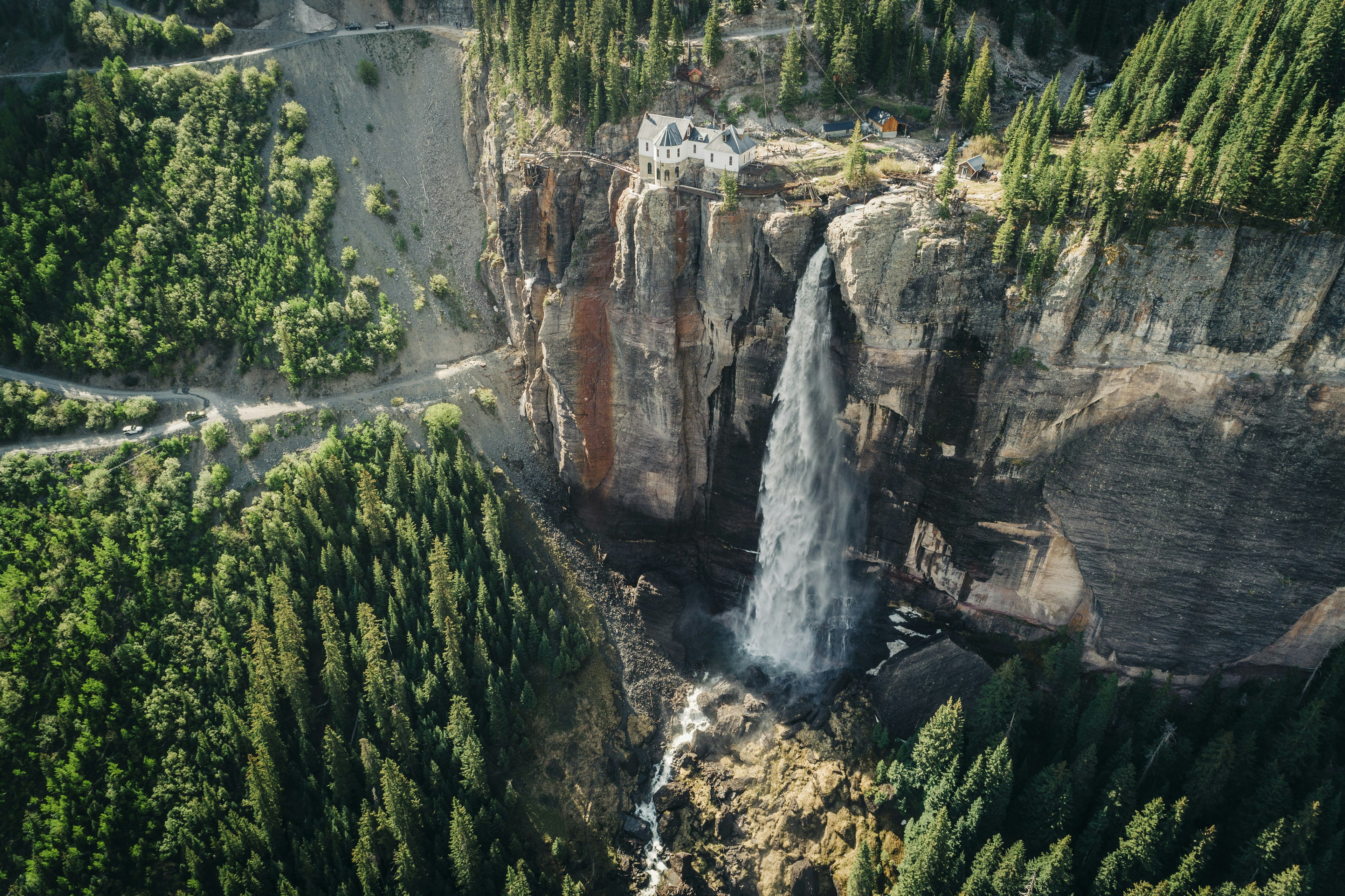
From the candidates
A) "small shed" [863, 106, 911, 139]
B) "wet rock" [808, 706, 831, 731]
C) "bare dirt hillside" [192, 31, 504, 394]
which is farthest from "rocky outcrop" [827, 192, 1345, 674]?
"bare dirt hillside" [192, 31, 504, 394]

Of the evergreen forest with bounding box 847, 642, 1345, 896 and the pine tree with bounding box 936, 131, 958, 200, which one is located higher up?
the pine tree with bounding box 936, 131, 958, 200

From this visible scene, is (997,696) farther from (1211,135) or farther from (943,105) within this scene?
(943,105)

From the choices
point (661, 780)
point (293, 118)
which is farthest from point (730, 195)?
point (293, 118)

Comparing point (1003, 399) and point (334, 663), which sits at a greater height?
point (1003, 399)

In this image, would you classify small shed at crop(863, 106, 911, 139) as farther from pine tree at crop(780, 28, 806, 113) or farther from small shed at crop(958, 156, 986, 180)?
small shed at crop(958, 156, 986, 180)

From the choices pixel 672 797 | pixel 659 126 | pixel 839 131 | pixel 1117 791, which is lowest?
pixel 672 797

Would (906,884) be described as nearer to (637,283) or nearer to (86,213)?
(637,283)

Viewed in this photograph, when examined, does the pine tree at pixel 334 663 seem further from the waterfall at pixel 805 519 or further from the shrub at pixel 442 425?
the waterfall at pixel 805 519
